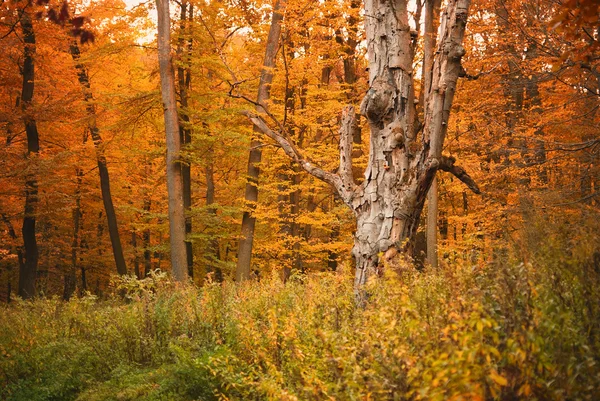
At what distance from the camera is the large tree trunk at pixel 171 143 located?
14.6 m

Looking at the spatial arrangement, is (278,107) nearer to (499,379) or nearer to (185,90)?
(185,90)

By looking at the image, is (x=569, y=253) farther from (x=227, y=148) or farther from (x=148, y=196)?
(x=148, y=196)

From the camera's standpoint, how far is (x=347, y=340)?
389 cm

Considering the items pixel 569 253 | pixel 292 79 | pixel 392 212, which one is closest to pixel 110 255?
pixel 292 79

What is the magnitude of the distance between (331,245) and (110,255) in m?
14.5

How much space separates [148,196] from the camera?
24062mm

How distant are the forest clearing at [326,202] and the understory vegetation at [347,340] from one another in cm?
3

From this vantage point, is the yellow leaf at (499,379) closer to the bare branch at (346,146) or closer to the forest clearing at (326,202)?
the forest clearing at (326,202)

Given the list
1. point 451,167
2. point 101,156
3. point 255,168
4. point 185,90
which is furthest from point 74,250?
point 451,167

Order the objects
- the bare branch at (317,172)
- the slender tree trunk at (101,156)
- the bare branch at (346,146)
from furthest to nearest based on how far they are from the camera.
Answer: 1. the slender tree trunk at (101,156)
2. the bare branch at (346,146)
3. the bare branch at (317,172)

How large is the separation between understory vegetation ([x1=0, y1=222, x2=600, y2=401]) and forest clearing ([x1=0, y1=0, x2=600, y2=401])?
0.10 ft

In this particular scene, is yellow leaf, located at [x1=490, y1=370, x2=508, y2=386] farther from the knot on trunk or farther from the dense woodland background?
the dense woodland background

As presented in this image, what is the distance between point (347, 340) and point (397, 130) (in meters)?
2.97

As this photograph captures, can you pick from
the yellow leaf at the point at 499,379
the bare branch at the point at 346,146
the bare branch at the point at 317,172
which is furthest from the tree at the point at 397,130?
the yellow leaf at the point at 499,379
